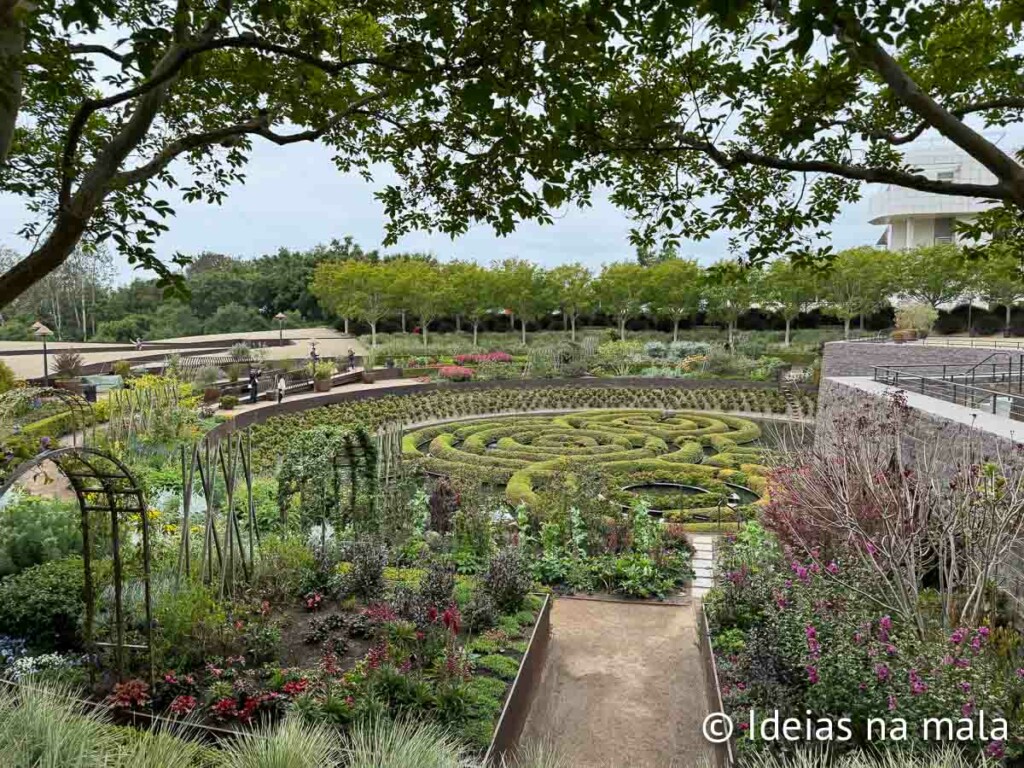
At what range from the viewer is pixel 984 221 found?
420cm

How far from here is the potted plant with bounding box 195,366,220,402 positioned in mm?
18609

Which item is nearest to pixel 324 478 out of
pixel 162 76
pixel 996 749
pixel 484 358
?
pixel 162 76

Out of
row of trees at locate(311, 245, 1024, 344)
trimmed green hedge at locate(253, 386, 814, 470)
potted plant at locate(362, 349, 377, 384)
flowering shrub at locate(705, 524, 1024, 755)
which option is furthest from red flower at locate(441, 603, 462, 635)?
row of trees at locate(311, 245, 1024, 344)

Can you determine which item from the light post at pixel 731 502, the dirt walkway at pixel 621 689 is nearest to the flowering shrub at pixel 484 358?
the light post at pixel 731 502

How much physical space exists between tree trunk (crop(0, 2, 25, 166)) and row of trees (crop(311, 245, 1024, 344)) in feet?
101

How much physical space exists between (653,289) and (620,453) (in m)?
23.9

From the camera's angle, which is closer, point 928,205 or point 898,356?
point 898,356

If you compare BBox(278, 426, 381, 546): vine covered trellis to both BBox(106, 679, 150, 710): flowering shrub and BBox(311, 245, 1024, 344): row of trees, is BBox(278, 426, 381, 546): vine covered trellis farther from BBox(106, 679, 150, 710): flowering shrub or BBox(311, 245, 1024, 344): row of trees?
BBox(311, 245, 1024, 344): row of trees

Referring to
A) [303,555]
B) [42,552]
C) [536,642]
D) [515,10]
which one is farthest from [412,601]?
[515,10]

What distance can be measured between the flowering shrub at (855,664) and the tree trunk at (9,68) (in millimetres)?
5259

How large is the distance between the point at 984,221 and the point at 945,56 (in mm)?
1072

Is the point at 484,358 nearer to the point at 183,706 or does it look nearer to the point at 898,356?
the point at 898,356

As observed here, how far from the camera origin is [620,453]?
13.9m

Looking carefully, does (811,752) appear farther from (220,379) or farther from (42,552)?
(220,379)
